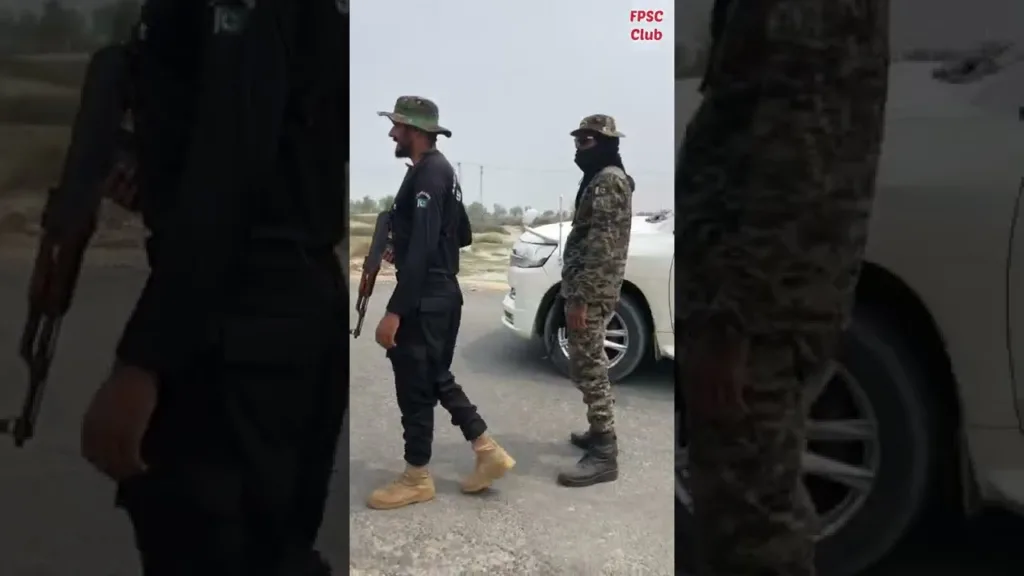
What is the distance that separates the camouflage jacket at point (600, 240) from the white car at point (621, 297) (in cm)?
2

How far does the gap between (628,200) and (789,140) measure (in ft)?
1.21

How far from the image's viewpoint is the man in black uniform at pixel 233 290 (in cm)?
180

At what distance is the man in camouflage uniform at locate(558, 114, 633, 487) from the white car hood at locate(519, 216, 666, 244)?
0.05 feet

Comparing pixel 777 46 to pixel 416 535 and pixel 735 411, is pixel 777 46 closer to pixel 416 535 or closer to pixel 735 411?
pixel 735 411

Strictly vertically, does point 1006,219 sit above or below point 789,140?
below

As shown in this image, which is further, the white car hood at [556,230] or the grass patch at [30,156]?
the grass patch at [30,156]

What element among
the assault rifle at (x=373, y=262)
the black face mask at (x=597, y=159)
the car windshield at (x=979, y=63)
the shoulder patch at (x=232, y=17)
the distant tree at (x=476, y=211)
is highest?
the shoulder patch at (x=232, y=17)

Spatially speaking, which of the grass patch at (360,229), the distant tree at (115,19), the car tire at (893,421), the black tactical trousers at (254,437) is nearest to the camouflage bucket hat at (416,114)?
the grass patch at (360,229)

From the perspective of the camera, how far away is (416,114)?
1773mm

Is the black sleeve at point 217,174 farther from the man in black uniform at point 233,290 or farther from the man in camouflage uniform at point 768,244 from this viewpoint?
the man in camouflage uniform at point 768,244

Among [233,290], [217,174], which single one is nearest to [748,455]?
[233,290]

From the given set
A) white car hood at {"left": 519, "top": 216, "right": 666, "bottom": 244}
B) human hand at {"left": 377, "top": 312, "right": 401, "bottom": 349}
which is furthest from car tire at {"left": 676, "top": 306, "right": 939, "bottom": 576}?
human hand at {"left": 377, "top": 312, "right": 401, "bottom": 349}

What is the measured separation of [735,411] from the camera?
5.98 ft

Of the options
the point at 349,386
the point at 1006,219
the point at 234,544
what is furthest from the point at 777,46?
the point at 234,544
